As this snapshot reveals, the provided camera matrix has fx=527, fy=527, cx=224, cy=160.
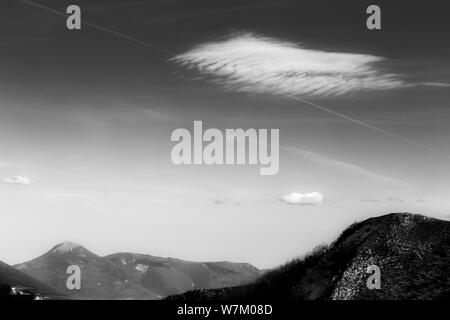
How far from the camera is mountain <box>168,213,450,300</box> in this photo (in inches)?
1169

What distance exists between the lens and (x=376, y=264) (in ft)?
104

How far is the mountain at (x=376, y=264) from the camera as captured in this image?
29.7 m

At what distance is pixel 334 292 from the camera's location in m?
30.2

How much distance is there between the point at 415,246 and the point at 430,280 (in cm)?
339

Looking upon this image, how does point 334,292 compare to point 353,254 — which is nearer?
point 334,292

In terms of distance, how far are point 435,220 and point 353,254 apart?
6.86 m
